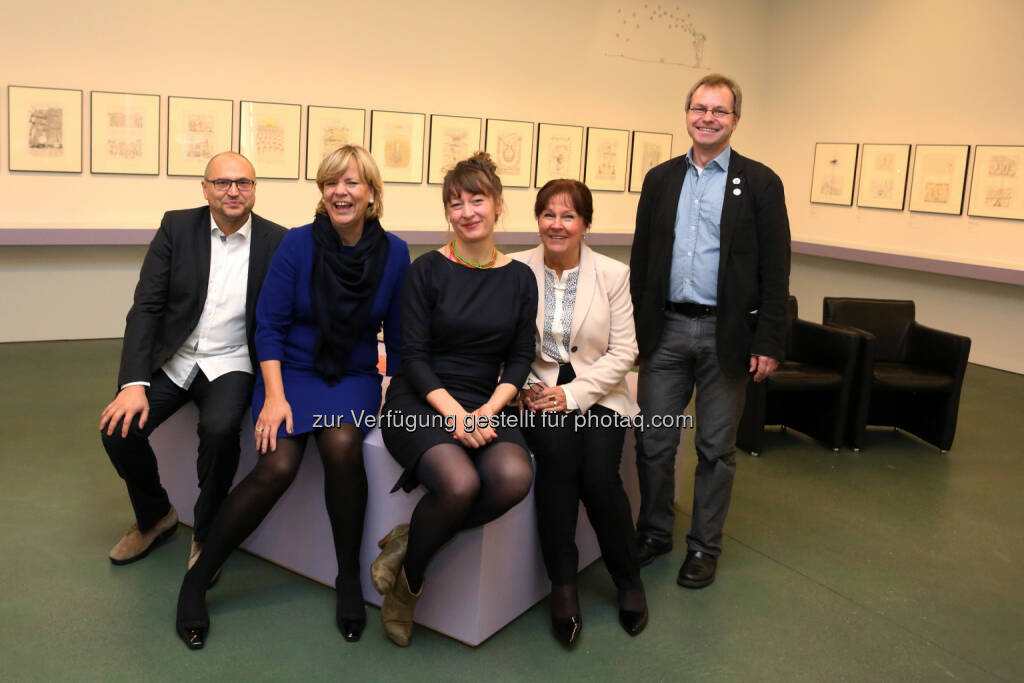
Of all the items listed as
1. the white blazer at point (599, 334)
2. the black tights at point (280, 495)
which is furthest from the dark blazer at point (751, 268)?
the black tights at point (280, 495)

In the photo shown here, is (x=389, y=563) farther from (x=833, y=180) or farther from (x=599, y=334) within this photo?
(x=833, y=180)

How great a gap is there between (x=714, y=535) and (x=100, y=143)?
18.7 ft

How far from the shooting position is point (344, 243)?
333cm

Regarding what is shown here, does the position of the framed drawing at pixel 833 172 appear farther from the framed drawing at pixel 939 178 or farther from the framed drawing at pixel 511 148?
the framed drawing at pixel 511 148

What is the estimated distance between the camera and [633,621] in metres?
3.17

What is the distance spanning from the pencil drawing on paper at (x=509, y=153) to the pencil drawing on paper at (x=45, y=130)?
3864mm

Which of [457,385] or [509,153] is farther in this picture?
[509,153]

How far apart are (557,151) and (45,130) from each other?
465 centimetres

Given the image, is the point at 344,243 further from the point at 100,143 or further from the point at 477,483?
the point at 100,143

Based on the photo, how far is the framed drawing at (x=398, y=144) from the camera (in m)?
8.15

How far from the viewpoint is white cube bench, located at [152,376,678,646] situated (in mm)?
3018

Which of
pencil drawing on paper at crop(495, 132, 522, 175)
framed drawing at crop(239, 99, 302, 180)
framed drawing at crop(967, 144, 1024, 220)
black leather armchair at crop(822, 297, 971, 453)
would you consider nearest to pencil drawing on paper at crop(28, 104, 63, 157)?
framed drawing at crop(239, 99, 302, 180)

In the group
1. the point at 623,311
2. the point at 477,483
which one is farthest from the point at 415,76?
the point at 477,483

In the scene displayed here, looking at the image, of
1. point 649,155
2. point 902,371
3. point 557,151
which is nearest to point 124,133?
point 557,151
